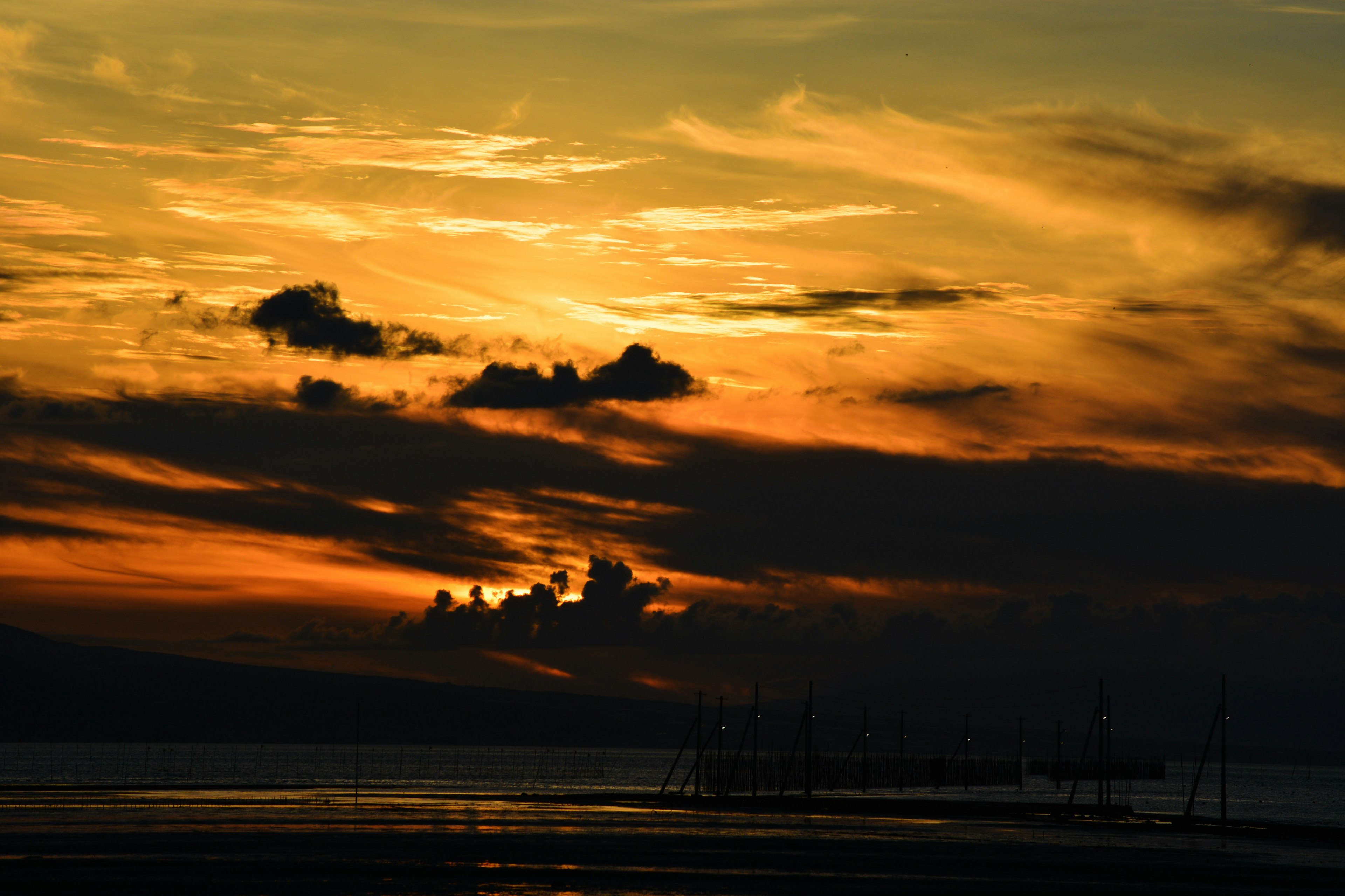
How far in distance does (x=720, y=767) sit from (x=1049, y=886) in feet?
225

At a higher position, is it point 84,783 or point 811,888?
point 811,888

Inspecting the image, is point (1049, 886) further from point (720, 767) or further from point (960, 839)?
point (720, 767)

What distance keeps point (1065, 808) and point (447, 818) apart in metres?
56.9

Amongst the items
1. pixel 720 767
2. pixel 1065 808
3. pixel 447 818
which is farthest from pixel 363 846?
pixel 1065 808

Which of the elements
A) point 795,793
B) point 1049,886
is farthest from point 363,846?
point 795,793

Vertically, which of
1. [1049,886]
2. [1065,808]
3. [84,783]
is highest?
[1049,886]

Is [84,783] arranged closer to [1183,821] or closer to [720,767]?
[720,767]

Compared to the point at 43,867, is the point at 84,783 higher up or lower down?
lower down

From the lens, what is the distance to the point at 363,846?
65875mm

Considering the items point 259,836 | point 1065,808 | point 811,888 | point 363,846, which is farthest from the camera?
point 1065,808

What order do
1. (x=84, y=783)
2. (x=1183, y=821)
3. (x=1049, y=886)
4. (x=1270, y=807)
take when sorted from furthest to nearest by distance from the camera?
(x=1270, y=807) → (x=84, y=783) → (x=1183, y=821) → (x=1049, y=886)

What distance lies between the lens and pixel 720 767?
123 m

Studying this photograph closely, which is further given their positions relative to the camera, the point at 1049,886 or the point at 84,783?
Result: the point at 84,783

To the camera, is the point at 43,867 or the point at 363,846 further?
the point at 363,846
